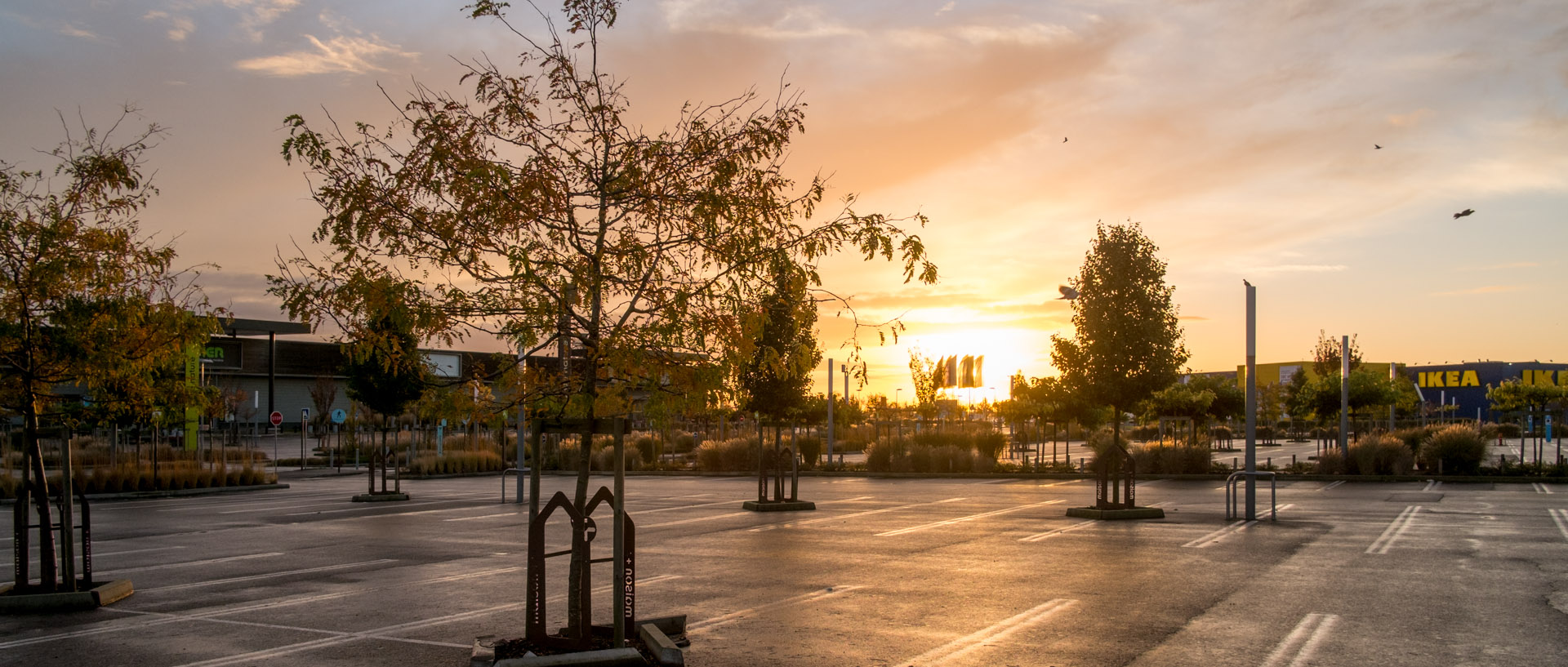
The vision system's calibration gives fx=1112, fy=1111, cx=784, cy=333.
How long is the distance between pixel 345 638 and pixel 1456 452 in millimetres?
29693

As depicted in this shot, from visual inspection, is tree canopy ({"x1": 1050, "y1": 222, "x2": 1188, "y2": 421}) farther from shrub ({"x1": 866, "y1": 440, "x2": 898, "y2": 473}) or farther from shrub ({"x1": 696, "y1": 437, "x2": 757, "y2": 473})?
shrub ({"x1": 696, "y1": 437, "x2": 757, "y2": 473})

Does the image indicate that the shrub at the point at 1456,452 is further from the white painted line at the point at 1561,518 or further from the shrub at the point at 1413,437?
the white painted line at the point at 1561,518

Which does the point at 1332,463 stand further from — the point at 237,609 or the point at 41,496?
the point at 41,496

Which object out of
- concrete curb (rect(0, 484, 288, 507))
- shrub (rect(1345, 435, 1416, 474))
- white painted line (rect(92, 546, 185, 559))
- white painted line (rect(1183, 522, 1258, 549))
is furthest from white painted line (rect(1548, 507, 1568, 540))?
concrete curb (rect(0, 484, 288, 507))

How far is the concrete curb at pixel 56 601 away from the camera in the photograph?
10.2 meters

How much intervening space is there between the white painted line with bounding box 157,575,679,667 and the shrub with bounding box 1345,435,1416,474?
2544 cm

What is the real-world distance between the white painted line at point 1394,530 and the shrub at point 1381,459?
957cm

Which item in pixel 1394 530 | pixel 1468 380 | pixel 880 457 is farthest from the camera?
pixel 1468 380

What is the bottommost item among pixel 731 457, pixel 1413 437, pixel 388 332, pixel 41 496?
pixel 731 457

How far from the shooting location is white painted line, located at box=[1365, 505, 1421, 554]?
13.9 meters

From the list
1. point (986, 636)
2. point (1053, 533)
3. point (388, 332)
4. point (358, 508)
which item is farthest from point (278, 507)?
point (986, 636)

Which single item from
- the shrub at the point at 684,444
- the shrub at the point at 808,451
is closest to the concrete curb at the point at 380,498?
the shrub at the point at 808,451

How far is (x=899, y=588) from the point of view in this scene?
11.2 metres

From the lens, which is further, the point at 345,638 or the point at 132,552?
the point at 132,552
